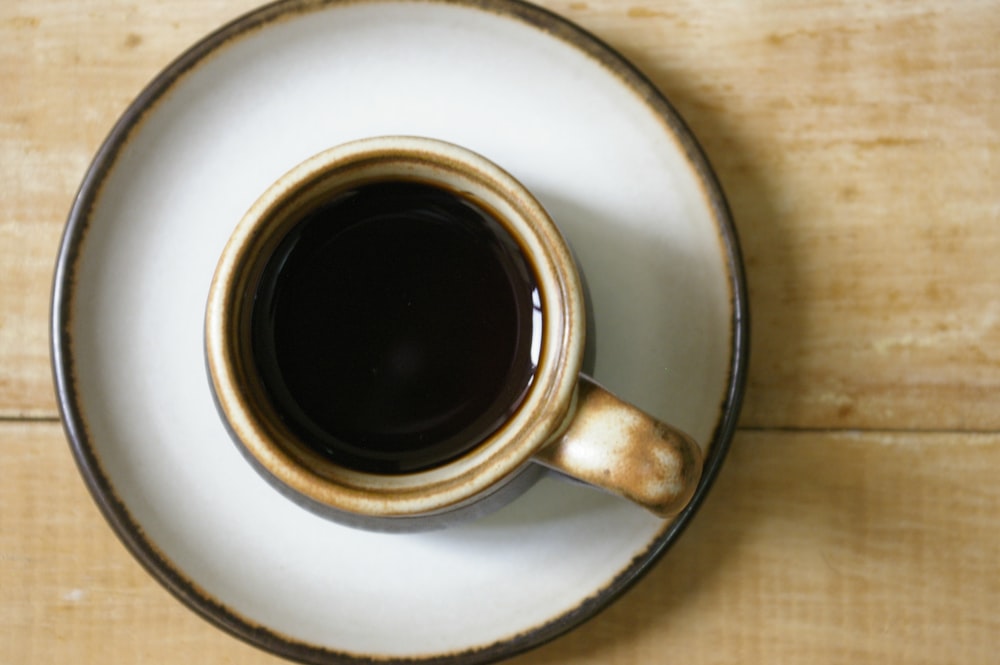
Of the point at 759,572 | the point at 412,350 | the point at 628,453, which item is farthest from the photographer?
the point at 759,572

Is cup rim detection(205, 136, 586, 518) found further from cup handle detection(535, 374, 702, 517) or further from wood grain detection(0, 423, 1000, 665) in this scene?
wood grain detection(0, 423, 1000, 665)

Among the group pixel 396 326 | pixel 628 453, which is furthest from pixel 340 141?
pixel 628 453

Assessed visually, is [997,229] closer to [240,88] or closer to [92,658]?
[240,88]

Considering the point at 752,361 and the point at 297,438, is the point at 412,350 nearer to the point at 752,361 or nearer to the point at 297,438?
the point at 297,438

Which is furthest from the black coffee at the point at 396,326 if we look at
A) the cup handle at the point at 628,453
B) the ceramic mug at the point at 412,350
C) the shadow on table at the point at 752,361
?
the shadow on table at the point at 752,361

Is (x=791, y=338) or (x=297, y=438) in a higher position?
(x=791, y=338)

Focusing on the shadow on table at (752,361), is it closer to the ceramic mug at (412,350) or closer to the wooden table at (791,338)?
the wooden table at (791,338)
